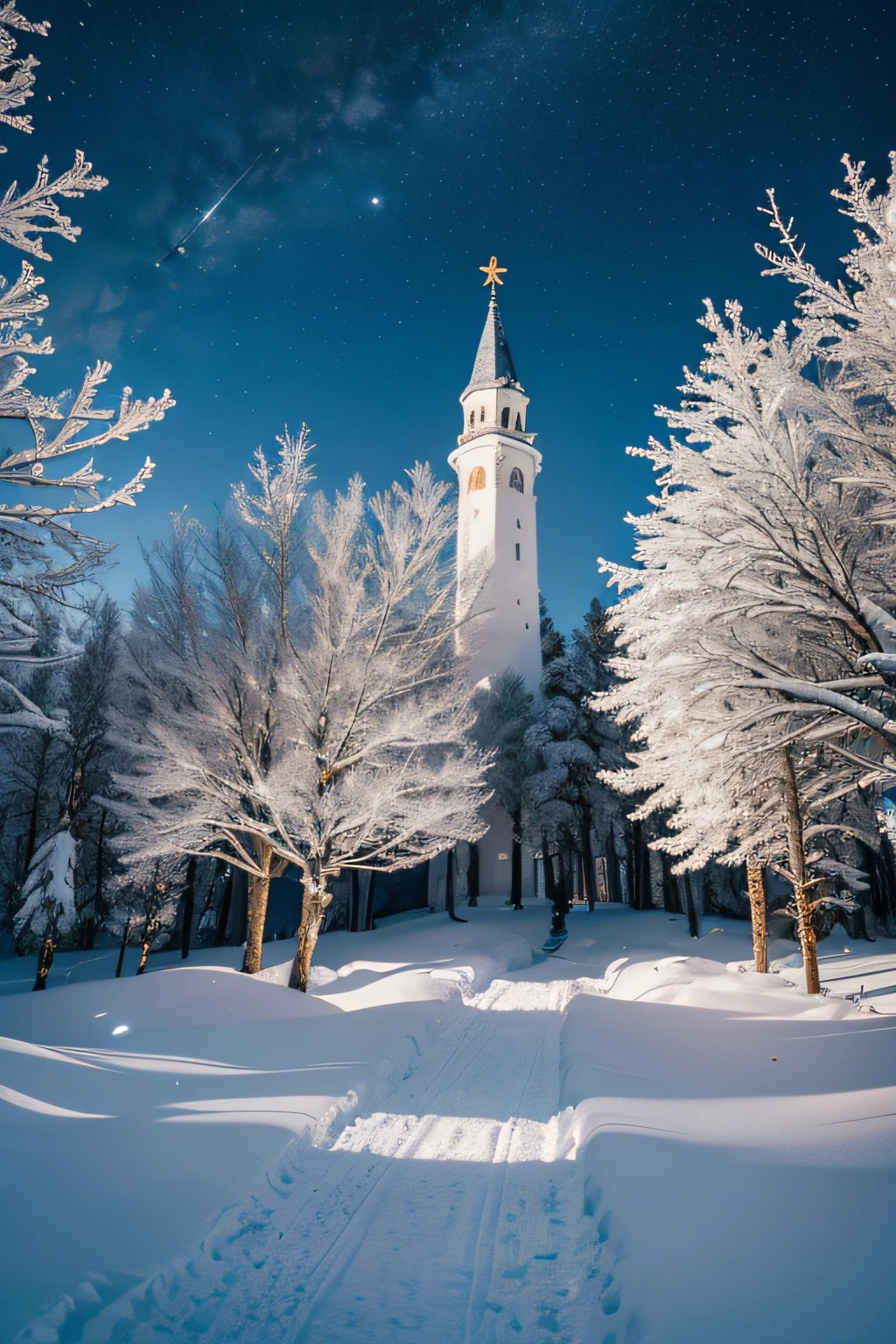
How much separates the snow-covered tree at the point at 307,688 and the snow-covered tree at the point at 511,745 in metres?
13.5

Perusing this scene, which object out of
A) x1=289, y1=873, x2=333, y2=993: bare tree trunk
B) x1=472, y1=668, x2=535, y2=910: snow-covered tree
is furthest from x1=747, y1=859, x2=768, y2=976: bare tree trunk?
x1=472, y1=668, x2=535, y2=910: snow-covered tree

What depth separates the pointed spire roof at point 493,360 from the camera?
3578 centimetres

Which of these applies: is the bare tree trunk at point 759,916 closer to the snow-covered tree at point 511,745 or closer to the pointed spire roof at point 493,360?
the snow-covered tree at point 511,745

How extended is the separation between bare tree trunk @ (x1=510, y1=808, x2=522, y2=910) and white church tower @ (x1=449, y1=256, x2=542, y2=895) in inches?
52.8

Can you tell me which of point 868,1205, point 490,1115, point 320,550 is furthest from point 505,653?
point 868,1205

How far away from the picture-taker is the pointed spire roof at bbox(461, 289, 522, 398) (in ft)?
117

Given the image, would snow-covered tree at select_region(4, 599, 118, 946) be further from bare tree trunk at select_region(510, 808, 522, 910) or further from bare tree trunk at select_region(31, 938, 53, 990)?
bare tree trunk at select_region(510, 808, 522, 910)

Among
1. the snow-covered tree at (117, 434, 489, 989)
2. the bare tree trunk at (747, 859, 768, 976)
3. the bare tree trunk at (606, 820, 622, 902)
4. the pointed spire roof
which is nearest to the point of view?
the snow-covered tree at (117, 434, 489, 989)

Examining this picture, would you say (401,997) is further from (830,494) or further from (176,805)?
(830,494)

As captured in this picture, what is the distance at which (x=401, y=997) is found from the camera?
10.6 m

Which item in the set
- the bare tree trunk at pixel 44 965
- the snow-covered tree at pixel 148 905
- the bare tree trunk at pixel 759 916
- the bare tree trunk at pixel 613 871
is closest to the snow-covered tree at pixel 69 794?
the bare tree trunk at pixel 44 965

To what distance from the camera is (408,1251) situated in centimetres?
355

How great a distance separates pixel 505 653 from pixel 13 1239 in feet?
94.2

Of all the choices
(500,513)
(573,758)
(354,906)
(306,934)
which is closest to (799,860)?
(306,934)
